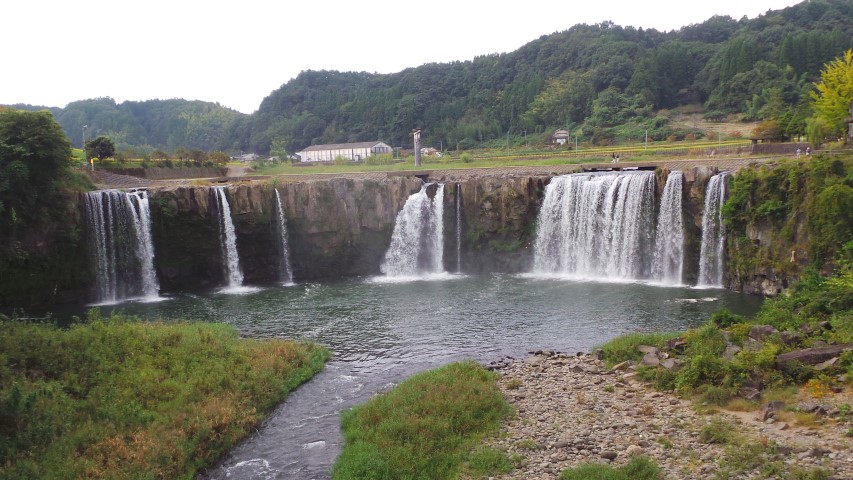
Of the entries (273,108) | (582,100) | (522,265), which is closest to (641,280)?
(522,265)

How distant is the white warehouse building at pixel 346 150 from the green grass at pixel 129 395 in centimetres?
8285

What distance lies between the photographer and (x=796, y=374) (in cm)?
1510

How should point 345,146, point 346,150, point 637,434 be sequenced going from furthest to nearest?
point 345,146 < point 346,150 < point 637,434

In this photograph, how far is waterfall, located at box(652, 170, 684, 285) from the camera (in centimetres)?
3209

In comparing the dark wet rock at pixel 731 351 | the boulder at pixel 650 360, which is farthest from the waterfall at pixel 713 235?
the boulder at pixel 650 360

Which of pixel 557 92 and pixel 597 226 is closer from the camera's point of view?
pixel 597 226

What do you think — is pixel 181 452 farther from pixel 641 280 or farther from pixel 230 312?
pixel 641 280

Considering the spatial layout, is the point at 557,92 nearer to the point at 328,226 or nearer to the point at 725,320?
the point at 328,226

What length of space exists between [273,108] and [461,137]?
6365 centimetres

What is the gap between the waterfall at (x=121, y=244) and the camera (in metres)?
33.5

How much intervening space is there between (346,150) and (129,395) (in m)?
94.1

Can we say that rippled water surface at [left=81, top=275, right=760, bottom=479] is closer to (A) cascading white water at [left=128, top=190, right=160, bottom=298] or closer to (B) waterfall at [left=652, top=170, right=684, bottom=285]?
(B) waterfall at [left=652, top=170, right=684, bottom=285]

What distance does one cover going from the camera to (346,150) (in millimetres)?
107750

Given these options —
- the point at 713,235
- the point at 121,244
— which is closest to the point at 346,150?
the point at 121,244
